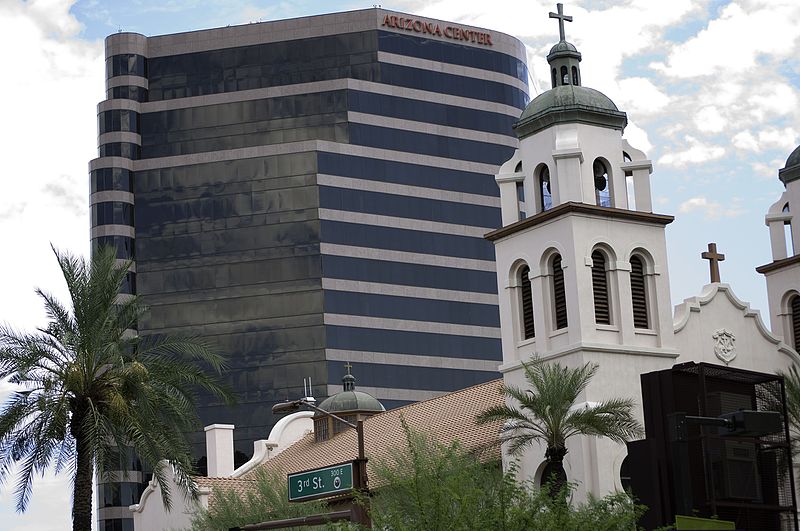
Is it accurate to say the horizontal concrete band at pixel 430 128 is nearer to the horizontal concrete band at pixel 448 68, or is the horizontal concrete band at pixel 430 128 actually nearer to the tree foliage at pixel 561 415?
the horizontal concrete band at pixel 448 68

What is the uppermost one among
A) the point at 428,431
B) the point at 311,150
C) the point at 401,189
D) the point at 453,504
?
the point at 311,150

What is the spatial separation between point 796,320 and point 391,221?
185 ft

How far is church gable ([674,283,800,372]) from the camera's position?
41688 mm

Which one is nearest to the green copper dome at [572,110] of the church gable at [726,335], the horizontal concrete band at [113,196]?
the church gable at [726,335]

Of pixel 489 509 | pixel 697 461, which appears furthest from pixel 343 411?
pixel 697 461

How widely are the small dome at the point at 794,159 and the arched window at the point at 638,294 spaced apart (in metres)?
7.14

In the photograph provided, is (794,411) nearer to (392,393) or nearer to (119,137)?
(392,393)

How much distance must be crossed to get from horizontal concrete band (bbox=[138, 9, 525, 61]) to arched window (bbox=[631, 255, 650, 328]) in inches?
2555

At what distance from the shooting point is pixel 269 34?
10550 centimetres

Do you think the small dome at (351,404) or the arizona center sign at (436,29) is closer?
the small dome at (351,404)

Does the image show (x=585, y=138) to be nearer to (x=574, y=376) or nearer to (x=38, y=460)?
(x=574, y=376)

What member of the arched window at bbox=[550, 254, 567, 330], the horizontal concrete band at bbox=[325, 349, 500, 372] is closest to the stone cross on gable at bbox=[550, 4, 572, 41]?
the arched window at bbox=[550, 254, 567, 330]

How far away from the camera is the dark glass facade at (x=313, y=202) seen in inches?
3831

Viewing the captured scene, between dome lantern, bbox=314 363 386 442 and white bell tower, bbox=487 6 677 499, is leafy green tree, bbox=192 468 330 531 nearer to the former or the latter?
white bell tower, bbox=487 6 677 499
